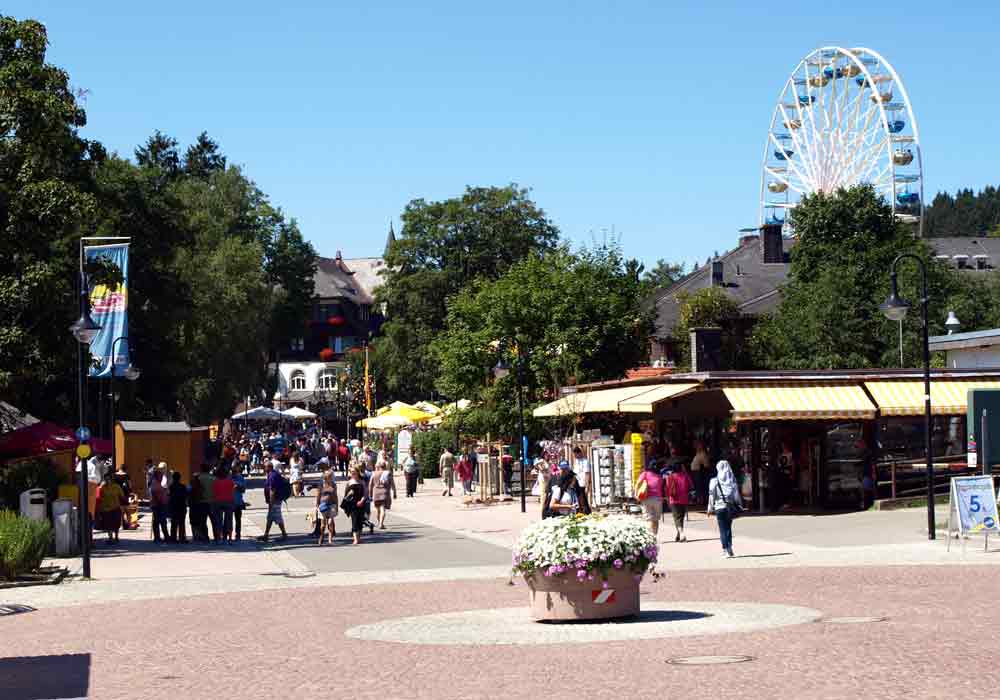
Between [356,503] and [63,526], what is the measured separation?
6.06m

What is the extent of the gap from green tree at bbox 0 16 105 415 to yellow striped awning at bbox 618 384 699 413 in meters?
→ 12.4

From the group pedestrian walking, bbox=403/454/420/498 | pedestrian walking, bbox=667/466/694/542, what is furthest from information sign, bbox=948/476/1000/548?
pedestrian walking, bbox=403/454/420/498

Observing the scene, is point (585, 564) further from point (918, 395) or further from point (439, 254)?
point (439, 254)

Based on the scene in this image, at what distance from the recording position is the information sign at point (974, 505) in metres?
22.8

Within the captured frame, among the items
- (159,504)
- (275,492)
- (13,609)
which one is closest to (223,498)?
Result: (275,492)

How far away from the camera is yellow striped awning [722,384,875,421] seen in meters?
32.2

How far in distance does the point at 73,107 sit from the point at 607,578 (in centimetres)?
2031

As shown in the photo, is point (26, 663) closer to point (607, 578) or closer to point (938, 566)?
point (607, 578)

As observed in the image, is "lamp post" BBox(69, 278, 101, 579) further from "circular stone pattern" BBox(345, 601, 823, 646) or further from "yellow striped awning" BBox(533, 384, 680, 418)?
"yellow striped awning" BBox(533, 384, 680, 418)

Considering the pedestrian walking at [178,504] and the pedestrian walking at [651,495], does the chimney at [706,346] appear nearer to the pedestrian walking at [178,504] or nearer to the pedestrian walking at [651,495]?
the pedestrian walking at [651,495]

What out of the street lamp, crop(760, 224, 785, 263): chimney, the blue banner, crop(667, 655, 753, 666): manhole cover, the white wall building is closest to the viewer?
crop(667, 655, 753, 666): manhole cover

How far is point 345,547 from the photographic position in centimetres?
2939

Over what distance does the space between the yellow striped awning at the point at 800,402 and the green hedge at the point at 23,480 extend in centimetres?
1460

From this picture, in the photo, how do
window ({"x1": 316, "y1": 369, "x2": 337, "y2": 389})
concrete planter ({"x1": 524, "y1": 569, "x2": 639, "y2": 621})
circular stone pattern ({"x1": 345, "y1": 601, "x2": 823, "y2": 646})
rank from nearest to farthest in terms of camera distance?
circular stone pattern ({"x1": 345, "y1": 601, "x2": 823, "y2": 646})
concrete planter ({"x1": 524, "y1": 569, "x2": 639, "y2": 621})
window ({"x1": 316, "y1": 369, "x2": 337, "y2": 389})
